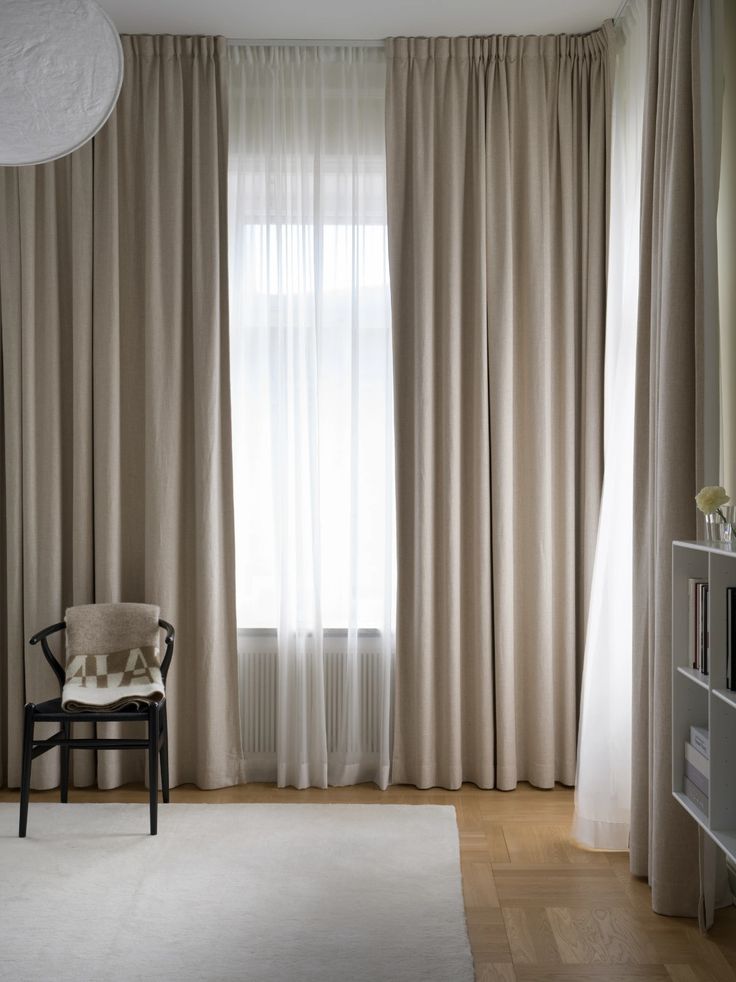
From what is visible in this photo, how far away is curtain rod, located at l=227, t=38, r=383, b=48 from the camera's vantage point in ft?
12.0

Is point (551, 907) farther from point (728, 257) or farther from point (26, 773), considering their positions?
point (728, 257)

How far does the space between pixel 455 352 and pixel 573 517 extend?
33.8 inches

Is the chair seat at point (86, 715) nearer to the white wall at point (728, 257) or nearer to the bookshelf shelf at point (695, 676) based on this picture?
the bookshelf shelf at point (695, 676)

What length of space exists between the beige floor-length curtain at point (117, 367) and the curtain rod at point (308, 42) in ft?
0.41

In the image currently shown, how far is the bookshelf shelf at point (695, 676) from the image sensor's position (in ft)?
7.35

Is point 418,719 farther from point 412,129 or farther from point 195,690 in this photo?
point 412,129

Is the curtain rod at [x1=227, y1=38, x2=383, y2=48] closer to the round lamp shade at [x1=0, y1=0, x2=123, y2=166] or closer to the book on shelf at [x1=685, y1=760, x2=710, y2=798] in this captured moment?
the round lamp shade at [x1=0, y1=0, x2=123, y2=166]

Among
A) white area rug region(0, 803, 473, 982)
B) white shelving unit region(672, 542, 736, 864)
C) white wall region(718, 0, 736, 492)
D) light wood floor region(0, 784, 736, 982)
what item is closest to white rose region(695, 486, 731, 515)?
white shelving unit region(672, 542, 736, 864)

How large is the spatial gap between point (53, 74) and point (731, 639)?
2.19 meters

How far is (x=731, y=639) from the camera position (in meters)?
2.14

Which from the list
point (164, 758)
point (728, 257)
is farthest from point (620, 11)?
point (164, 758)

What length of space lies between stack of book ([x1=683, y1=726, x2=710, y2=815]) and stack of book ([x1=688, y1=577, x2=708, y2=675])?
180 mm

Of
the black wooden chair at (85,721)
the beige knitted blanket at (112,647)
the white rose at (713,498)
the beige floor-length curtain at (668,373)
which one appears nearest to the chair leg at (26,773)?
the black wooden chair at (85,721)

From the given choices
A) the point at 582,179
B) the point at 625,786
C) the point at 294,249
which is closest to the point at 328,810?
the point at 625,786
